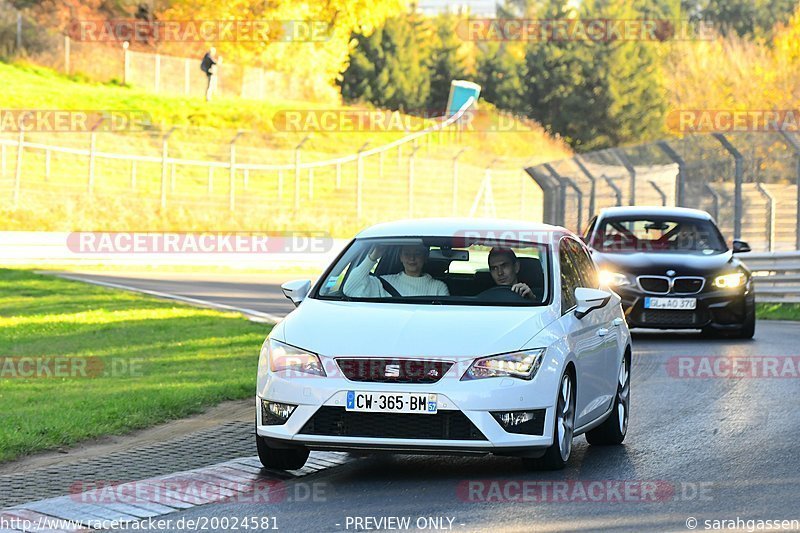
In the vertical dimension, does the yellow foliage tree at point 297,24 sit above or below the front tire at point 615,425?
above

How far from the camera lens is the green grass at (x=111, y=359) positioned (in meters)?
10.6

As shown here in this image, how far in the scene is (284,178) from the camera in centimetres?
4894

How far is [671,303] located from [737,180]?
725 cm

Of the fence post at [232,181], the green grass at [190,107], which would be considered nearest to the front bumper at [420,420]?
the fence post at [232,181]

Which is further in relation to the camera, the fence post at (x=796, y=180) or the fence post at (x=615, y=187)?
the fence post at (x=615, y=187)

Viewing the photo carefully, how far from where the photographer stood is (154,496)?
26.5ft

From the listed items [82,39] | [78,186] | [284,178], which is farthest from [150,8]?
[78,186]

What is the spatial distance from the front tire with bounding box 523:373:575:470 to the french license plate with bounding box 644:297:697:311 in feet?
30.2

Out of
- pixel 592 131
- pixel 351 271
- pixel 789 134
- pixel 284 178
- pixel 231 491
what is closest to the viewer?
pixel 231 491

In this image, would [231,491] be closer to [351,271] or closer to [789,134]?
[351,271]

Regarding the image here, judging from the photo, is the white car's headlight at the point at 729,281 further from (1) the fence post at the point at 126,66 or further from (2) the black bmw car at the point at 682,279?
(1) the fence post at the point at 126,66

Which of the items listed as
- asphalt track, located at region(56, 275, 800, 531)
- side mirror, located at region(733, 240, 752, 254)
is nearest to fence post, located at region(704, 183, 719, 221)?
side mirror, located at region(733, 240, 752, 254)

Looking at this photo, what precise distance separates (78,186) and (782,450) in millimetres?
32429

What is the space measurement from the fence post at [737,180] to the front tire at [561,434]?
15.7m
